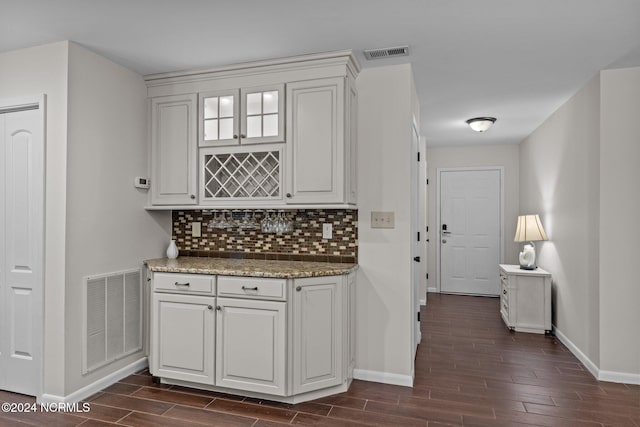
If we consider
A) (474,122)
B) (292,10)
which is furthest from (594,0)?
(474,122)

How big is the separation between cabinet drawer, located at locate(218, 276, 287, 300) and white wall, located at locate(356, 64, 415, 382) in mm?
749

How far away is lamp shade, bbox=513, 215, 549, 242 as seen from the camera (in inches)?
181

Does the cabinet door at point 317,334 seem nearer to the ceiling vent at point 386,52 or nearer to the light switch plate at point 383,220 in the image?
the light switch plate at point 383,220

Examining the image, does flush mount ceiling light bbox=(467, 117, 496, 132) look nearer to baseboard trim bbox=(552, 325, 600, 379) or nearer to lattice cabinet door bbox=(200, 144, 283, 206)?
baseboard trim bbox=(552, 325, 600, 379)

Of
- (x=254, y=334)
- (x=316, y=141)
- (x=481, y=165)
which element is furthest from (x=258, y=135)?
(x=481, y=165)

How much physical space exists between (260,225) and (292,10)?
172 cm

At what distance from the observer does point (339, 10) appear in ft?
7.41

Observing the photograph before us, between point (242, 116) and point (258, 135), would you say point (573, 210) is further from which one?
point (242, 116)

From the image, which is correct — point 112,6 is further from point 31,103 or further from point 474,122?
point 474,122

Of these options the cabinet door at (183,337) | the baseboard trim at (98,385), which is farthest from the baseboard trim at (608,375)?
the baseboard trim at (98,385)

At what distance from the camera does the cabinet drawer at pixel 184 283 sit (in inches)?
111

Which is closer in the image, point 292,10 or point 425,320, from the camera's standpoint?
point 292,10

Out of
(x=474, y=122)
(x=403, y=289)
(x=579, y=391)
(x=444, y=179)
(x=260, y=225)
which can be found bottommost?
(x=579, y=391)

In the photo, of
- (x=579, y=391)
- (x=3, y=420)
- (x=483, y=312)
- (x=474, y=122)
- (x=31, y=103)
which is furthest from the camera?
(x=483, y=312)
